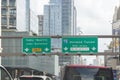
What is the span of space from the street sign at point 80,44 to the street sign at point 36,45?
4.79 ft

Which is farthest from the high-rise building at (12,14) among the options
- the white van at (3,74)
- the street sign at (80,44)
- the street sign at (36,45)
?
the white van at (3,74)

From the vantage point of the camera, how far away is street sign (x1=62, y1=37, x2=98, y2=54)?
3866 cm

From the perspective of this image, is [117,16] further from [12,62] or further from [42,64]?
[12,62]

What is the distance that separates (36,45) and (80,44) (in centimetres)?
379

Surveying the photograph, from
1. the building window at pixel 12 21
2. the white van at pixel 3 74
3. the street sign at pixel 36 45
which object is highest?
the building window at pixel 12 21

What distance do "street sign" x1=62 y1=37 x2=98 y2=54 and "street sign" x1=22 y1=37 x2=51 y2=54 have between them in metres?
1.46

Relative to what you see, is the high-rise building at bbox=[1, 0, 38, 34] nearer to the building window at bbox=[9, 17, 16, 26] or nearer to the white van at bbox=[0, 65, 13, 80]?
the building window at bbox=[9, 17, 16, 26]

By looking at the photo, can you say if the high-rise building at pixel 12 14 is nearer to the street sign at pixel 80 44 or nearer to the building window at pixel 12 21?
the building window at pixel 12 21

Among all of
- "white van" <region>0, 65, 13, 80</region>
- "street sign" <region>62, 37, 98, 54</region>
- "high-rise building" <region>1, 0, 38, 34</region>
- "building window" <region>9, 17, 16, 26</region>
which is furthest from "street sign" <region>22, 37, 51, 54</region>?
"building window" <region>9, 17, 16, 26</region>

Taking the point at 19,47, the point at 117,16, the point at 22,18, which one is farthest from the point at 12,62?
the point at 117,16

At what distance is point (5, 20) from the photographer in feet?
400

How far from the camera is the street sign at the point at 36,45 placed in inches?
Result: 1545

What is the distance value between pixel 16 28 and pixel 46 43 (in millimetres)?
81172

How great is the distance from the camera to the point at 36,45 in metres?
39.5
